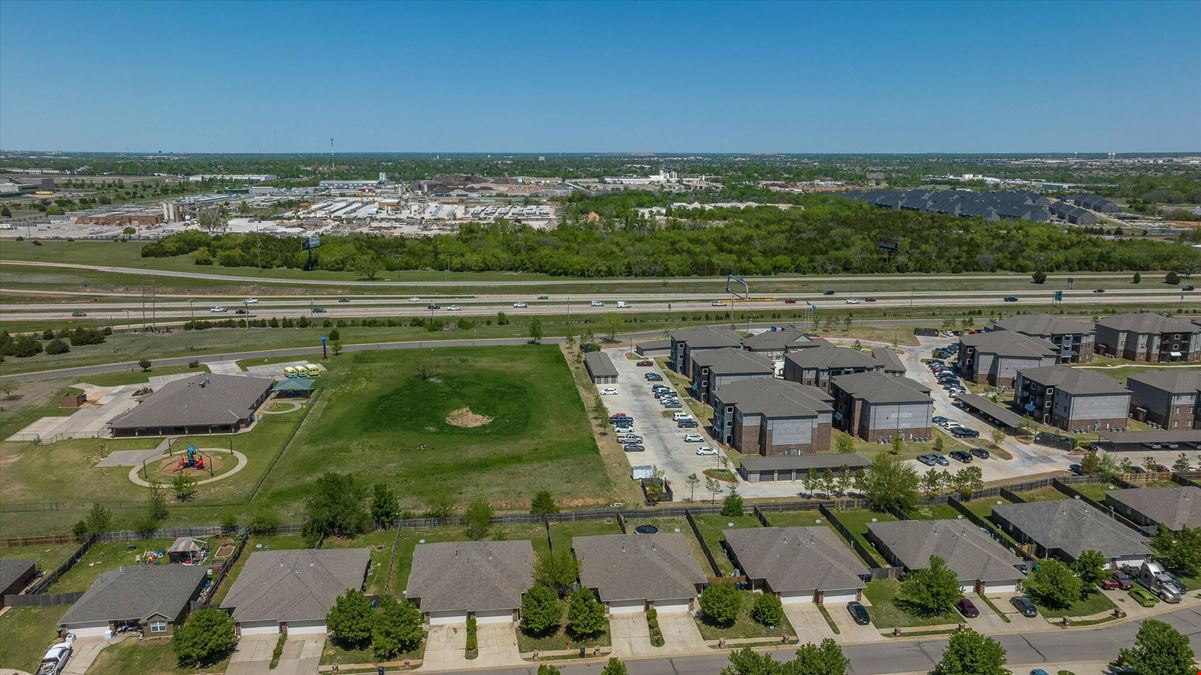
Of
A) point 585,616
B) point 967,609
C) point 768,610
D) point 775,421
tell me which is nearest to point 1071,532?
point 967,609

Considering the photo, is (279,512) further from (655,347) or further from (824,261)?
(824,261)

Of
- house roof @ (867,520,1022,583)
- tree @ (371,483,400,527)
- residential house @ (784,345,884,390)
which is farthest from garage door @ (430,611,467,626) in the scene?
residential house @ (784,345,884,390)

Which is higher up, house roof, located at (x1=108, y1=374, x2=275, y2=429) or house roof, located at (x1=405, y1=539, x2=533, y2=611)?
house roof, located at (x1=108, y1=374, x2=275, y2=429)

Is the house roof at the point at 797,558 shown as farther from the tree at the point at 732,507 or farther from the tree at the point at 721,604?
the tree at the point at 732,507

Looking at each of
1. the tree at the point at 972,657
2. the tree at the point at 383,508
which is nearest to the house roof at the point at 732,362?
the tree at the point at 383,508

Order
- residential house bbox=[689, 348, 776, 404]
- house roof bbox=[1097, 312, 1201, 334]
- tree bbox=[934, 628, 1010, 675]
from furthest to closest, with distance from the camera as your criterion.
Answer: house roof bbox=[1097, 312, 1201, 334]
residential house bbox=[689, 348, 776, 404]
tree bbox=[934, 628, 1010, 675]

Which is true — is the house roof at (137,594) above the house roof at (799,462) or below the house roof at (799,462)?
below

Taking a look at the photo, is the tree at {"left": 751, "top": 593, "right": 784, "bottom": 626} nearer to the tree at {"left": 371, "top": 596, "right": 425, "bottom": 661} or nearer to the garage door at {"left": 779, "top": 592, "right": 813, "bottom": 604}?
the garage door at {"left": 779, "top": 592, "right": 813, "bottom": 604}
